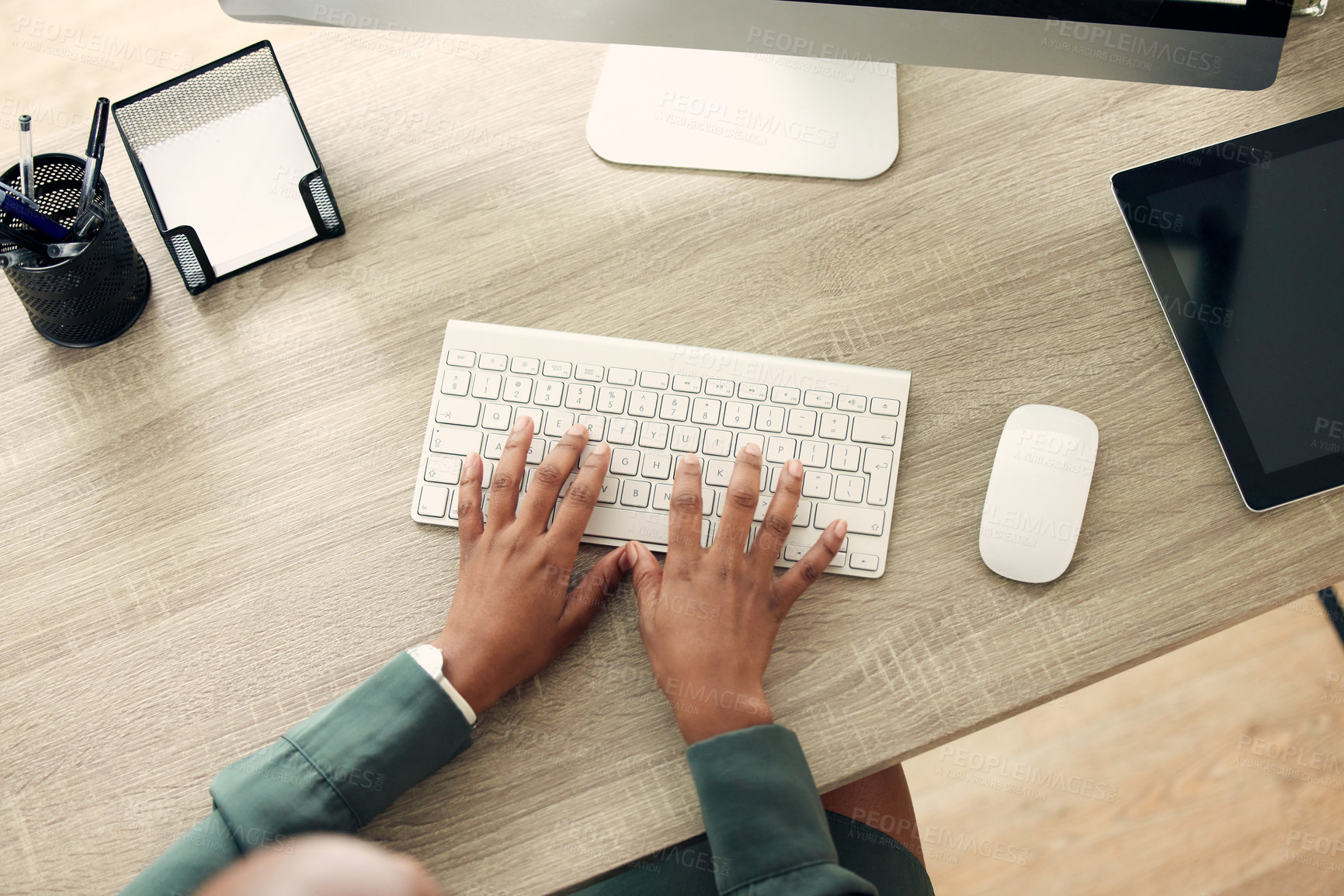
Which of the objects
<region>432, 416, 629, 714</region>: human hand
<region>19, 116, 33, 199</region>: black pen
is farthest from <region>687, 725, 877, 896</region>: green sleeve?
<region>19, 116, 33, 199</region>: black pen

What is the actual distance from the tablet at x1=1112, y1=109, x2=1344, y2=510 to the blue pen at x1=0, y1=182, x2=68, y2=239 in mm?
868

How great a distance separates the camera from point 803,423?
0.73m

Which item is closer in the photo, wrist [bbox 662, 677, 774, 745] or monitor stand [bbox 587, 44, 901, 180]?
wrist [bbox 662, 677, 774, 745]

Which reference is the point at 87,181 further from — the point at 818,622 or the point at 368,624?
the point at 818,622

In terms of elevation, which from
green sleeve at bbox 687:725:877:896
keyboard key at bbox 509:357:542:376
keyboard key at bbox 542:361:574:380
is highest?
keyboard key at bbox 509:357:542:376

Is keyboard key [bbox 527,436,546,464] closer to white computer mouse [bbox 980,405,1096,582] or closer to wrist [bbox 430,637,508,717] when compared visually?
wrist [bbox 430,637,508,717]

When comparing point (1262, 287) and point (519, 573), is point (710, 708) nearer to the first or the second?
point (519, 573)

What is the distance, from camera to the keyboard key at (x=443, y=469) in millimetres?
728

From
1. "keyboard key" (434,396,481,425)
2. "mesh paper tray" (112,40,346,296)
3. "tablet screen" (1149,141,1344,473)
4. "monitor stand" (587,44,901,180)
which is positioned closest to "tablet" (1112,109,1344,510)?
"tablet screen" (1149,141,1344,473)

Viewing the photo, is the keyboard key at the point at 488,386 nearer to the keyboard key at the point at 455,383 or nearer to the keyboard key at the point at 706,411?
the keyboard key at the point at 455,383

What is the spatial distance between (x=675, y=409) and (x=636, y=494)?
8 centimetres

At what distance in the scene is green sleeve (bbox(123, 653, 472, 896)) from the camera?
0.63m

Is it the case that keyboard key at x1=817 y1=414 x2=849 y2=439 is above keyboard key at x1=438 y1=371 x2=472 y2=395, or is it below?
below

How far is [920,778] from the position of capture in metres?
1.28
